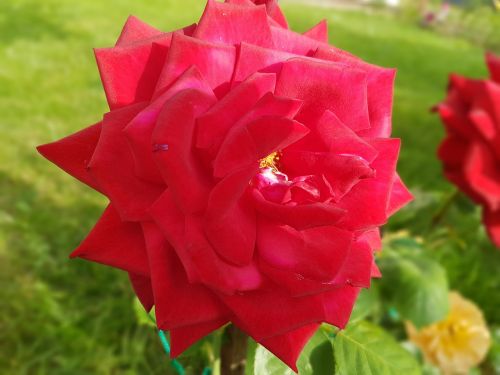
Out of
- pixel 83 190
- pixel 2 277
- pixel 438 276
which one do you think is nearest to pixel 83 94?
pixel 83 190

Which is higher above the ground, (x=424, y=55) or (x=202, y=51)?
(x=202, y=51)

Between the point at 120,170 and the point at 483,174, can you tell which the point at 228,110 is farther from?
the point at 483,174

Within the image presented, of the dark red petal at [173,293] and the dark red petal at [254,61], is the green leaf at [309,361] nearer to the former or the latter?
the dark red petal at [173,293]

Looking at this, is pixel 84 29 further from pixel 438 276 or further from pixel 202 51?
pixel 202 51

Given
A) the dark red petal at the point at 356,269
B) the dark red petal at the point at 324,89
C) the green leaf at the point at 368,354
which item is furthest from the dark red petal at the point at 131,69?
the green leaf at the point at 368,354

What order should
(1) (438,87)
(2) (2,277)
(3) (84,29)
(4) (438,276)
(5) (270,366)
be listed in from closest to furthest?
(5) (270,366) < (4) (438,276) < (2) (2,277) < (3) (84,29) < (1) (438,87)

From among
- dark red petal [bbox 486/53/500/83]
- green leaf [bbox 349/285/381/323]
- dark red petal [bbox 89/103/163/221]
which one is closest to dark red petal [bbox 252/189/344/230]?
dark red petal [bbox 89/103/163/221]
